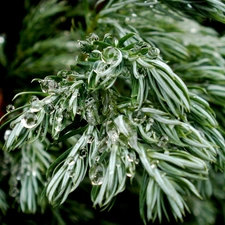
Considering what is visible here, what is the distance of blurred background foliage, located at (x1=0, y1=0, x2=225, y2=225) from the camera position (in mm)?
837

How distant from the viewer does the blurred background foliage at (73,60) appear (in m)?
0.84

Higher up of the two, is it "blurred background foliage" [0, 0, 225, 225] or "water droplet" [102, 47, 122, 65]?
"water droplet" [102, 47, 122, 65]

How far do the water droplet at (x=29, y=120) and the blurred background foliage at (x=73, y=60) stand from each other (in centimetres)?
29

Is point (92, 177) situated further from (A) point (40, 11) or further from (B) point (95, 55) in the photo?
(A) point (40, 11)

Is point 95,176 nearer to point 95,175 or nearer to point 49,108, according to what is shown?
point 95,175

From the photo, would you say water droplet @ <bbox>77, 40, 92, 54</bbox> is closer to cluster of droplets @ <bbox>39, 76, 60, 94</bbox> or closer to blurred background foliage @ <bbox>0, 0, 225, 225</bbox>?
cluster of droplets @ <bbox>39, 76, 60, 94</bbox>

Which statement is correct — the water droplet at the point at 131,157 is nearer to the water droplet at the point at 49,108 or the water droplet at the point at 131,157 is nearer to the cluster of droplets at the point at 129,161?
the cluster of droplets at the point at 129,161

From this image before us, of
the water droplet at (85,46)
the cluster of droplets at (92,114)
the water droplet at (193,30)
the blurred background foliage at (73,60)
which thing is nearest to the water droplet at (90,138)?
the cluster of droplets at (92,114)

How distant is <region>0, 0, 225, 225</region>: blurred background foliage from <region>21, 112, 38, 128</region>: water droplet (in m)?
0.29

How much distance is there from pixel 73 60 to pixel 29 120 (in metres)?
0.51

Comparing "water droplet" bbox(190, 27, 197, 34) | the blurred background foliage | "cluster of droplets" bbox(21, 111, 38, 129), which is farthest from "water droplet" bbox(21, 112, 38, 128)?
"water droplet" bbox(190, 27, 197, 34)

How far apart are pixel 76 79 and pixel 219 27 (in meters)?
0.97

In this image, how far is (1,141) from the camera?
0.94 metres

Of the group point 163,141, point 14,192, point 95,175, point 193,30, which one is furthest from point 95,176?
point 193,30
